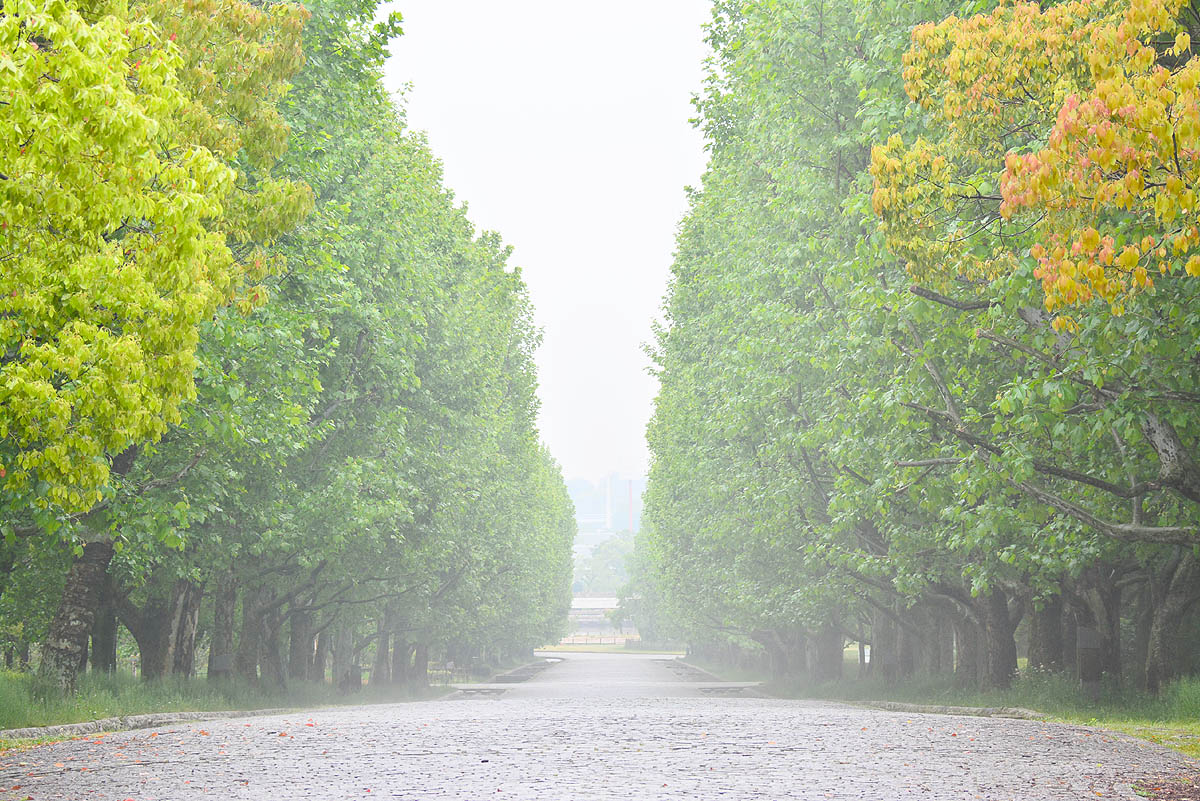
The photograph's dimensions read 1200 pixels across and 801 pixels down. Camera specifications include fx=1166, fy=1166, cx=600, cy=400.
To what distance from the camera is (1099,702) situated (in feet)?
66.4

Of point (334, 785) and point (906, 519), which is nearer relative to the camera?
point (334, 785)

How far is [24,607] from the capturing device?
27266 millimetres

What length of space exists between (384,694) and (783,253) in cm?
2428

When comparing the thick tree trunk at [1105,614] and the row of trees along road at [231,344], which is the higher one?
the row of trees along road at [231,344]

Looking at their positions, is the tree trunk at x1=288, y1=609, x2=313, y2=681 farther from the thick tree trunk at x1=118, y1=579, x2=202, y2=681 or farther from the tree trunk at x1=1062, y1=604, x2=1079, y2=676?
the tree trunk at x1=1062, y1=604, x2=1079, y2=676

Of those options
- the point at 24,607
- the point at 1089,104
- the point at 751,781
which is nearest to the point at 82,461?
the point at 751,781

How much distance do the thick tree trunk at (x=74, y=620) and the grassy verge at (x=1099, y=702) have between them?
49.4ft

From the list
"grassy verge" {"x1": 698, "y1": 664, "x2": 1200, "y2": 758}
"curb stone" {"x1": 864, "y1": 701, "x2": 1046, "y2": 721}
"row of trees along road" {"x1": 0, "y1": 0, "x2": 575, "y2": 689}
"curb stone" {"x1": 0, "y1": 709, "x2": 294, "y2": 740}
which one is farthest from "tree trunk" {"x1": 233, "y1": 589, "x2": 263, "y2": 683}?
"grassy verge" {"x1": 698, "y1": 664, "x2": 1200, "y2": 758}

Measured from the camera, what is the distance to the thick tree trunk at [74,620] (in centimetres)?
1794

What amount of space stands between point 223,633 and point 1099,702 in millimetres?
18171

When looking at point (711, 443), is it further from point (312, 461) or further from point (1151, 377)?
point (1151, 377)

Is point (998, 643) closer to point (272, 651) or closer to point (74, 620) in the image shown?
point (272, 651)

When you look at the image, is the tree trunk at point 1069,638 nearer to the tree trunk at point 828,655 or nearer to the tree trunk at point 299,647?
the tree trunk at point 828,655

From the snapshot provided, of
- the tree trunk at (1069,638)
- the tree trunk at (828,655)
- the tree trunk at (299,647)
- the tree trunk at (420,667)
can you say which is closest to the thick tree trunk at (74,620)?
the tree trunk at (299,647)
